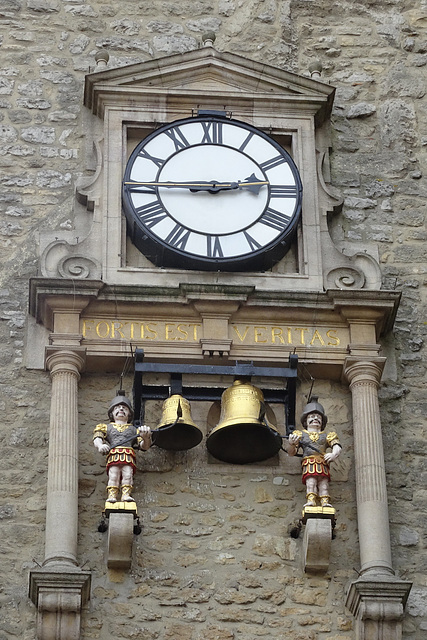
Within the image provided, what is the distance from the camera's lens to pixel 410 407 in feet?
42.7

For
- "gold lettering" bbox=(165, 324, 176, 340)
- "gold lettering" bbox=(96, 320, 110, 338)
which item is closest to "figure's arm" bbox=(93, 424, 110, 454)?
"gold lettering" bbox=(96, 320, 110, 338)

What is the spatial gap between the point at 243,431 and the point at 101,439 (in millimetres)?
924

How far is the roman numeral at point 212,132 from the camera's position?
45.5 feet

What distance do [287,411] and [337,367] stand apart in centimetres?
58

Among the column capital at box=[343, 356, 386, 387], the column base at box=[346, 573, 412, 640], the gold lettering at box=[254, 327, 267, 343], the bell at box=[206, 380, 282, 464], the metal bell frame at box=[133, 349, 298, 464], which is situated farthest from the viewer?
the gold lettering at box=[254, 327, 267, 343]

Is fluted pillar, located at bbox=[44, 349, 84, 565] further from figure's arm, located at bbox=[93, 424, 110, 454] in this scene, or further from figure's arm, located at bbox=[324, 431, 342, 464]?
figure's arm, located at bbox=[324, 431, 342, 464]

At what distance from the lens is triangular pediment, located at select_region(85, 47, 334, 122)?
14.0 m

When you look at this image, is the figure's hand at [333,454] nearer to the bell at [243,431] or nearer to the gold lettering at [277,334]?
the bell at [243,431]

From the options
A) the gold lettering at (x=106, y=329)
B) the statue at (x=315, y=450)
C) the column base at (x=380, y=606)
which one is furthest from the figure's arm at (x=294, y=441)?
the gold lettering at (x=106, y=329)

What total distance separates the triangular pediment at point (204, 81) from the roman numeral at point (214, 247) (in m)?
1.31

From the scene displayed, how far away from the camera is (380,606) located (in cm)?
1169

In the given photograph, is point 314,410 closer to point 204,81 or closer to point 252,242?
point 252,242

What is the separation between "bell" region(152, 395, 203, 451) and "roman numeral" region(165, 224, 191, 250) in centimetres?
135

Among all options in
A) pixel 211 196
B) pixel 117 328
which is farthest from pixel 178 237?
pixel 117 328
